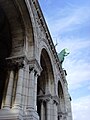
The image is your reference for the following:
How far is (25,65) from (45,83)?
5803 millimetres

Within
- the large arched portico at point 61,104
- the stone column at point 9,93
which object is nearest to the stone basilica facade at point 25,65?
the stone column at point 9,93

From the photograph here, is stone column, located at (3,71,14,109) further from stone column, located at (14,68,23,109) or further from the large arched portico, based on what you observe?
the large arched portico

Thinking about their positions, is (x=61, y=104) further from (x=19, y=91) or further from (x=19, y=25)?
(x=19, y=91)

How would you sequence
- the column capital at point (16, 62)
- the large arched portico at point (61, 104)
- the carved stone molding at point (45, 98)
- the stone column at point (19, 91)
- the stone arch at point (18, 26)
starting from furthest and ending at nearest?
the large arched portico at point (61, 104), the carved stone molding at point (45, 98), the stone arch at point (18, 26), the column capital at point (16, 62), the stone column at point (19, 91)

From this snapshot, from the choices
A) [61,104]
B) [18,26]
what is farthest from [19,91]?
[61,104]

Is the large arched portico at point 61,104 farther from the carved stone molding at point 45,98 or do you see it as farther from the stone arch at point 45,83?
the carved stone molding at point 45,98

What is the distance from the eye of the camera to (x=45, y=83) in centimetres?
1744

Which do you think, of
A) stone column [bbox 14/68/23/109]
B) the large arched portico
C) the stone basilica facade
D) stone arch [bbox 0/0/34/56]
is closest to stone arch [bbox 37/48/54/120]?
the stone basilica facade

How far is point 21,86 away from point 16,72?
87 centimetres

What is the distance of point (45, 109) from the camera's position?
16.4m

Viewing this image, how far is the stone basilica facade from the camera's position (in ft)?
35.7

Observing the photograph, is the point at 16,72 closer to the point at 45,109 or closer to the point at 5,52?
the point at 5,52

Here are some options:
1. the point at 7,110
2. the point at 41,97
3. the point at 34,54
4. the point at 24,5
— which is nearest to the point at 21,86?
the point at 7,110

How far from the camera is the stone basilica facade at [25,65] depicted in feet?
35.7
